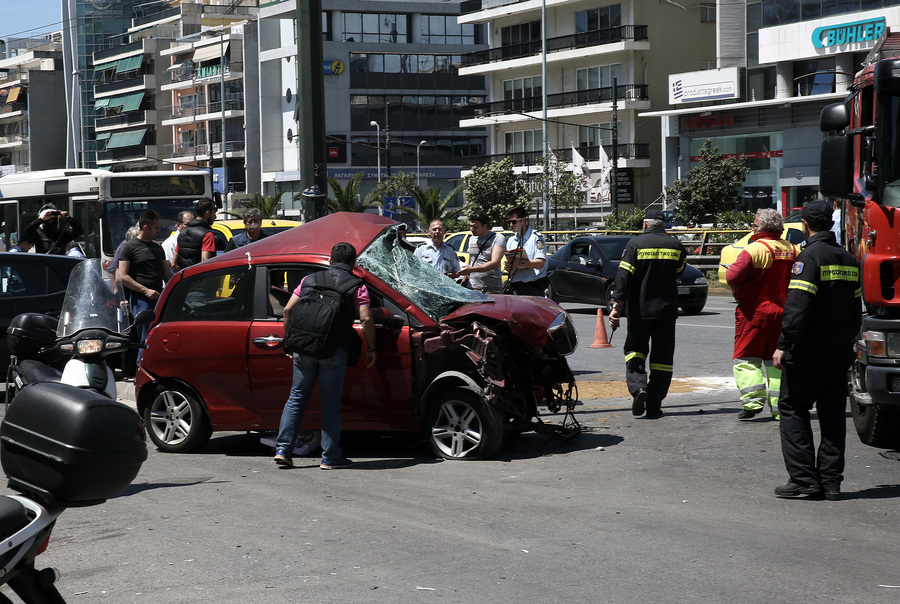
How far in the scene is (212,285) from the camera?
352 inches

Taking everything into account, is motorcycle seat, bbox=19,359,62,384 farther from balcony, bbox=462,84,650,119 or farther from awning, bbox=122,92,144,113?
awning, bbox=122,92,144,113

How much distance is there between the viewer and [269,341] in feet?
28.0

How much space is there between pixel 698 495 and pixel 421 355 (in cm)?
232

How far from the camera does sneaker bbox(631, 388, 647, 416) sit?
973 centimetres

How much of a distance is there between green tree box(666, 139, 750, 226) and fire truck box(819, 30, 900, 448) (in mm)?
33462

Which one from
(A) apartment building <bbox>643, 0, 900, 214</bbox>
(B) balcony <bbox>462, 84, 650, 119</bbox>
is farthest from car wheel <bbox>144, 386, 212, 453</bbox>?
(B) balcony <bbox>462, 84, 650, 119</bbox>

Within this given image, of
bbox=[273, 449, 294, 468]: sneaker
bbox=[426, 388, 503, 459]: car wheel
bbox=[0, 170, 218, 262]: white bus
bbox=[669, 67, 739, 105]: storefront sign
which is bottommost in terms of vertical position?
bbox=[273, 449, 294, 468]: sneaker

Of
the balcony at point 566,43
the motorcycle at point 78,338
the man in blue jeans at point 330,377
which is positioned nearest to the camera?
the motorcycle at point 78,338

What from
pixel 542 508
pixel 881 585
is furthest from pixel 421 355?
pixel 881 585

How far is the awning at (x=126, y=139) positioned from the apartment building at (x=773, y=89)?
58133mm

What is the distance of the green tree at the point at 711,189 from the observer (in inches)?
1657

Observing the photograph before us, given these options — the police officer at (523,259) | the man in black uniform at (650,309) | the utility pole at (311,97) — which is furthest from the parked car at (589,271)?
the man in black uniform at (650,309)

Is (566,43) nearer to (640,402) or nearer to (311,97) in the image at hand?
(311,97)

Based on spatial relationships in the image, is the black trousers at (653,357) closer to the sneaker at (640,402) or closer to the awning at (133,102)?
the sneaker at (640,402)
